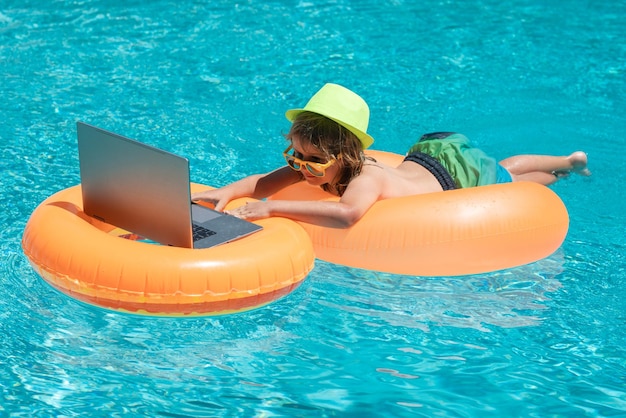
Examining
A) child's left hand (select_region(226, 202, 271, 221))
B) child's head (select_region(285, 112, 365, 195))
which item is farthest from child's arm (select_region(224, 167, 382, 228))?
child's head (select_region(285, 112, 365, 195))

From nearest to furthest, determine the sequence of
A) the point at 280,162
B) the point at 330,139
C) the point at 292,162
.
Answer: the point at 330,139 < the point at 292,162 < the point at 280,162

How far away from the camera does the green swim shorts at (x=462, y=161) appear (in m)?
5.27

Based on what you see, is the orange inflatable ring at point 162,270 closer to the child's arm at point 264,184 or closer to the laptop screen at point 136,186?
the laptop screen at point 136,186

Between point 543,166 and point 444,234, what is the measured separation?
1.41 meters

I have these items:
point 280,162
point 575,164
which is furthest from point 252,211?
point 575,164

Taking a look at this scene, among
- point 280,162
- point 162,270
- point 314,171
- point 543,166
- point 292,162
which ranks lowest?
point 162,270

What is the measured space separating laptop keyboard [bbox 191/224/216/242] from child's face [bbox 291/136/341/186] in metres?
0.59

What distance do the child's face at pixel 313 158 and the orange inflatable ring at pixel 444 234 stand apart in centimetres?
10

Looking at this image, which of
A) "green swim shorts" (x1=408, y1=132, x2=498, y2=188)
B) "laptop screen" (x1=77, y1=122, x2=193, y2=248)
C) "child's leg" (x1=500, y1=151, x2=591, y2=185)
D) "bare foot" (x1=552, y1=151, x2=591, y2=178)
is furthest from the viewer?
"bare foot" (x1=552, y1=151, x2=591, y2=178)

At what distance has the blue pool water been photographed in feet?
13.3

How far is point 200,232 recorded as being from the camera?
4523mm

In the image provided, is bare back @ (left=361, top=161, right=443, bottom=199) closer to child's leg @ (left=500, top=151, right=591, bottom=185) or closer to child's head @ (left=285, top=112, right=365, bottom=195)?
child's head @ (left=285, top=112, right=365, bottom=195)

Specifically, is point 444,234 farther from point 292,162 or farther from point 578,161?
point 578,161

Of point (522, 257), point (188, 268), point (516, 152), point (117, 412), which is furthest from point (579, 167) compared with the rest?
point (117, 412)
